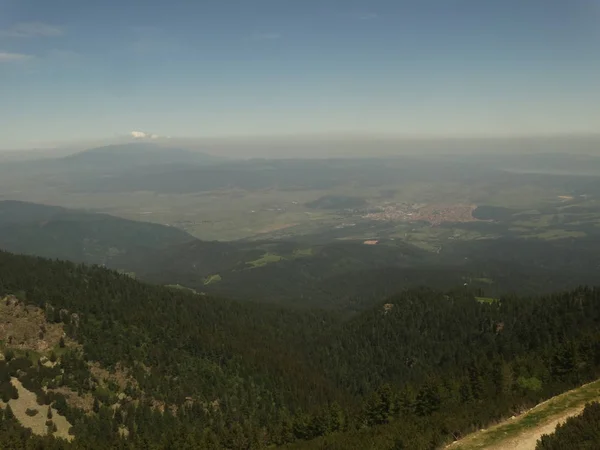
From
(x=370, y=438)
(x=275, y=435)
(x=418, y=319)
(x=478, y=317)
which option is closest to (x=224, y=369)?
(x=275, y=435)

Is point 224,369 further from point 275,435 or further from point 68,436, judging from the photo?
point 68,436

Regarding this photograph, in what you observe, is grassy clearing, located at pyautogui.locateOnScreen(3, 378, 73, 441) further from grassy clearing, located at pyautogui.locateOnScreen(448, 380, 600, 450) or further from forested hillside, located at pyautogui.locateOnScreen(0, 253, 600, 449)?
grassy clearing, located at pyautogui.locateOnScreen(448, 380, 600, 450)

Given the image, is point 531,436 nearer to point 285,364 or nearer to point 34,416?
point 34,416

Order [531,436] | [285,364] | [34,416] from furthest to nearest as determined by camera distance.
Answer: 1. [285,364]
2. [34,416]
3. [531,436]

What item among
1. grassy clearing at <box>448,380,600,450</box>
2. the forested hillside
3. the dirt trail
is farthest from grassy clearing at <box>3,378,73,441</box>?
the dirt trail

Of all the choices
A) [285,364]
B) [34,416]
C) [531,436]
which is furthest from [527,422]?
[285,364]

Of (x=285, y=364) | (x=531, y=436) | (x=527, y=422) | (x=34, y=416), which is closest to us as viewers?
(x=531, y=436)

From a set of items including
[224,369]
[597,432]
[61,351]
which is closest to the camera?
[597,432]
